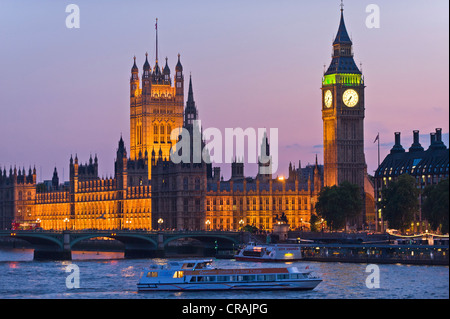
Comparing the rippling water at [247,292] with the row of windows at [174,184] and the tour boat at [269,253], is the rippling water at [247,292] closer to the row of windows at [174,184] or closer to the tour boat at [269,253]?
the tour boat at [269,253]

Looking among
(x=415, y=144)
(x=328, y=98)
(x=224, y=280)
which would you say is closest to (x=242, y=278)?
(x=224, y=280)

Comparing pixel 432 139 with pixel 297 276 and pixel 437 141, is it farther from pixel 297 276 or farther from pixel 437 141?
pixel 297 276

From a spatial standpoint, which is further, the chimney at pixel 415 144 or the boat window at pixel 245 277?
the chimney at pixel 415 144

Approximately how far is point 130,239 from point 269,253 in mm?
23828

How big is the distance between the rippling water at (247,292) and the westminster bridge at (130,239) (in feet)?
54.2

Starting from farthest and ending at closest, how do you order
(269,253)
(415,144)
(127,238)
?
1. (415,144)
2. (127,238)
3. (269,253)

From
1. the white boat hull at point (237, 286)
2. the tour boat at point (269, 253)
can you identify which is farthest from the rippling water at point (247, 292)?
the tour boat at point (269, 253)

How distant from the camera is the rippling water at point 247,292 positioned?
8838cm

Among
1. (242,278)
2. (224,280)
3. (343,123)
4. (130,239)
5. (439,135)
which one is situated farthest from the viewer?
(343,123)

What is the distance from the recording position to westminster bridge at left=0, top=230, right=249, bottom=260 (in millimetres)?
139375

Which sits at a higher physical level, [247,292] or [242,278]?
[242,278]

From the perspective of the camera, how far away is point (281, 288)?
94062 millimetres

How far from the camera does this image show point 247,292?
9306 cm
